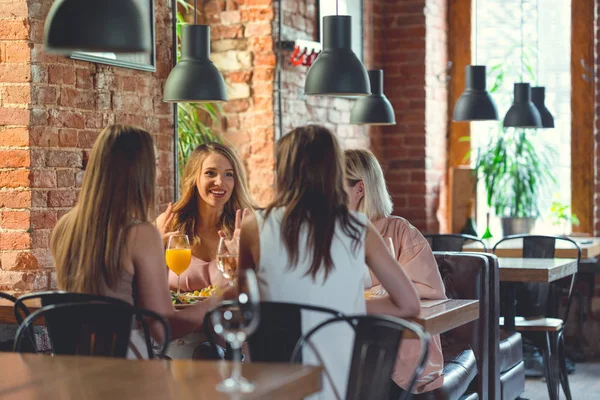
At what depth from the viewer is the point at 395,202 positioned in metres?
6.96

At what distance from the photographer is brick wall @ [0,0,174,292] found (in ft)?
12.3

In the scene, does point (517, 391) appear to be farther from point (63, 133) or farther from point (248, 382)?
point (248, 382)

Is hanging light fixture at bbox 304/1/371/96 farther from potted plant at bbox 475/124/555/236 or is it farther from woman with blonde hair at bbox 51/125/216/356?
potted plant at bbox 475/124/555/236

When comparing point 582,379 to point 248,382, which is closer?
point 248,382

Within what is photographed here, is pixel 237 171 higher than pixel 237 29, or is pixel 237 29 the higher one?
pixel 237 29

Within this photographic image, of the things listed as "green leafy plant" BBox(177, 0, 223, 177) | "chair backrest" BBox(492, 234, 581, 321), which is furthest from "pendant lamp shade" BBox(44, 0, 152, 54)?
"chair backrest" BBox(492, 234, 581, 321)

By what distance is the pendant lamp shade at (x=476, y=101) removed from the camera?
584 centimetres

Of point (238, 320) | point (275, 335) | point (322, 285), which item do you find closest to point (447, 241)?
point (322, 285)

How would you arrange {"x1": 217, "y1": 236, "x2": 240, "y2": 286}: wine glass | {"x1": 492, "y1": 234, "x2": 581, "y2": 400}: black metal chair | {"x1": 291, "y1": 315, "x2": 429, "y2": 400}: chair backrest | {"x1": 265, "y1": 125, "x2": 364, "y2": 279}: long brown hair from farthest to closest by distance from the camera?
{"x1": 492, "y1": 234, "x2": 581, "y2": 400}: black metal chair < {"x1": 217, "y1": 236, "x2": 240, "y2": 286}: wine glass < {"x1": 265, "y1": 125, "x2": 364, "y2": 279}: long brown hair < {"x1": 291, "y1": 315, "x2": 429, "y2": 400}: chair backrest

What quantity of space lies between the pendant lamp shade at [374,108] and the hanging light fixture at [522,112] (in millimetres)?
1053

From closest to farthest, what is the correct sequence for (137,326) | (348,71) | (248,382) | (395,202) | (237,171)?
(248,382) → (137,326) → (348,71) → (237,171) → (395,202)

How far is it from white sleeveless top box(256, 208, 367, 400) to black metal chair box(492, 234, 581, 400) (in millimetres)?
2400

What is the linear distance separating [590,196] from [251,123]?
2.82m

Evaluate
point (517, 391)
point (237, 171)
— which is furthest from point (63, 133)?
point (517, 391)
